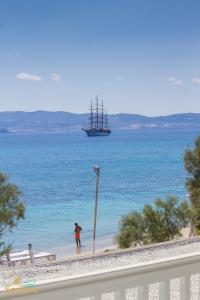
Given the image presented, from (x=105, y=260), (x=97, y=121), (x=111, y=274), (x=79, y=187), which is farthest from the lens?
(x=97, y=121)

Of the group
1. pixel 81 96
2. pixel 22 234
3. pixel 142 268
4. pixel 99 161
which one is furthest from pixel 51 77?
pixel 142 268

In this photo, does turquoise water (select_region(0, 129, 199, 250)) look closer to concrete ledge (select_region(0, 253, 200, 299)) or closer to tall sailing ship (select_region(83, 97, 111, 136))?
concrete ledge (select_region(0, 253, 200, 299))

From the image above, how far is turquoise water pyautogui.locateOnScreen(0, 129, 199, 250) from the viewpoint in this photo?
28391 mm

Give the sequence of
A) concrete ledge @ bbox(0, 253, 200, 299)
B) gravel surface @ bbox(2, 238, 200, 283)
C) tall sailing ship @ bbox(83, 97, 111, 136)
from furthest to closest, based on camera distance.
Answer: tall sailing ship @ bbox(83, 97, 111, 136) < gravel surface @ bbox(2, 238, 200, 283) < concrete ledge @ bbox(0, 253, 200, 299)

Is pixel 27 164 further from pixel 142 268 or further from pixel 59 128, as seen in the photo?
pixel 59 128

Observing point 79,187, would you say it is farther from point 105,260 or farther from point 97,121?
point 97,121

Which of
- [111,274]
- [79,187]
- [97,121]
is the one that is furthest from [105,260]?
[97,121]

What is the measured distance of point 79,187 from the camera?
48031 mm

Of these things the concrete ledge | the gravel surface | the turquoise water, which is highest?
the concrete ledge

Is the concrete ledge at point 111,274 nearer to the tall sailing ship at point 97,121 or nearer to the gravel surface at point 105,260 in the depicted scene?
the gravel surface at point 105,260

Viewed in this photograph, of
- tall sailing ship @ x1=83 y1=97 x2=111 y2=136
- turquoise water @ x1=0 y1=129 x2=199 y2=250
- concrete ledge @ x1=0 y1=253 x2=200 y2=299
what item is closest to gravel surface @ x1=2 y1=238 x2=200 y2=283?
concrete ledge @ x1=0 y1=253 x2=200 y2=299

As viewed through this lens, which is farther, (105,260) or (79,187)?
(79,187)

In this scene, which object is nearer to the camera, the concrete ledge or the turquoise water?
the concrete ledge

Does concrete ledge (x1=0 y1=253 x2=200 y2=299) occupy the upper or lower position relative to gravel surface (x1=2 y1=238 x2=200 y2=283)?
upper
